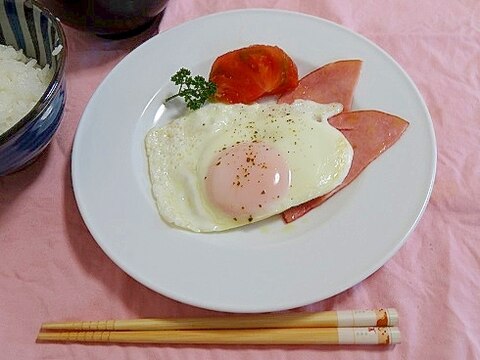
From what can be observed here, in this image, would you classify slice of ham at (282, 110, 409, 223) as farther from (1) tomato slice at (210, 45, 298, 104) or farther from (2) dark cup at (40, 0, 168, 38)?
(2) dark cup at (40, 0, 168, 38)

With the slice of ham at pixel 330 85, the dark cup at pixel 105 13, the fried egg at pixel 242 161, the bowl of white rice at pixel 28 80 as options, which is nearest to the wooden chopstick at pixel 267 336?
the fried egg at pixel 242 161

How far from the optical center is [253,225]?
3.88ft

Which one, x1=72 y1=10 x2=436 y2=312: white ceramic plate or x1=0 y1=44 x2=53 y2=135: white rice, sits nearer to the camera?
x1=72 y1=10 x2=436 y2=312: white ceramic plate

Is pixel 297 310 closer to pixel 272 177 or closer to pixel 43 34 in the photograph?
pixel 272 177

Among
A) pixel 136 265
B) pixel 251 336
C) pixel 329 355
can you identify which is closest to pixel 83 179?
pixel 136 265

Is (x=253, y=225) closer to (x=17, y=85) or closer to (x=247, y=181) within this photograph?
(x=247, y=181)

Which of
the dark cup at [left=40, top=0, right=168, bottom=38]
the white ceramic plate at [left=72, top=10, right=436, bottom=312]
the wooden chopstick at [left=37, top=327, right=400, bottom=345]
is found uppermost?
the dark cup at [left=40, top=0, right=168, bottom=38]

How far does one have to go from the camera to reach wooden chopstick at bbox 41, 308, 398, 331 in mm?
1041

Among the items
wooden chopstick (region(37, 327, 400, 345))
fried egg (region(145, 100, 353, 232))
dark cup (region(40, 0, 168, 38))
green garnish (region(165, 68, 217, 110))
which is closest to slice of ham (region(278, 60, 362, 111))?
fried egg (region(145, 100, 353, 232))

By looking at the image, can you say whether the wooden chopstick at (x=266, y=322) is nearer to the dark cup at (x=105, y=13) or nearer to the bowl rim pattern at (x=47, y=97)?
the bowl rim pattern at (x=47, y=97)

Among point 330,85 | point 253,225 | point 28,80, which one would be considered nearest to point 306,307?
point 253,225

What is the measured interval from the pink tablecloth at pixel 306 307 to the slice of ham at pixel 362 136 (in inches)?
6.0

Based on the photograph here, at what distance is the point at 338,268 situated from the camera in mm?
1064

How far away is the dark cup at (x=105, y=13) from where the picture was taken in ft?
4.56
